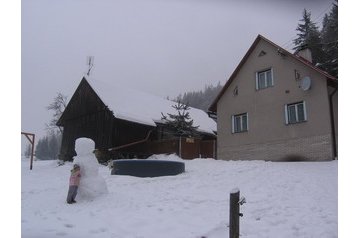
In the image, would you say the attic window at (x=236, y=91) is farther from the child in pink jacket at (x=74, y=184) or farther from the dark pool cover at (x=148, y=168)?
the child in pink jacket at (x=74, y=184)

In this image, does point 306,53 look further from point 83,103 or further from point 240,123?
point 83,103

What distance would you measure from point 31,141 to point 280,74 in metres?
13.5

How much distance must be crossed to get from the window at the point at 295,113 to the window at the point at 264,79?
5.35 feet

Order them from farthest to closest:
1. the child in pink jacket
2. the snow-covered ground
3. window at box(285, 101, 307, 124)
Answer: window at box(285, 101, 307, 124) → the child in pink jacket → the snow-covered ground

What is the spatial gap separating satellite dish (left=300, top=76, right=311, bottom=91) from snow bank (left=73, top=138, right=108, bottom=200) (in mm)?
10005

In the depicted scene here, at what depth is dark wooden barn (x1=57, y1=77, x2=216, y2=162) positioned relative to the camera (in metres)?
21.2

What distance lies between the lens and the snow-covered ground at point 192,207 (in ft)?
20.9

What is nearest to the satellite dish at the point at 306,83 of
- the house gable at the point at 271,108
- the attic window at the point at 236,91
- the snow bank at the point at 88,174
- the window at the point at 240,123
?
the house gable at the point at 271,108

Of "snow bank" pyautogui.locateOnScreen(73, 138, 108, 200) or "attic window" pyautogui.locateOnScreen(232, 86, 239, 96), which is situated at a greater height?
"attic window" pyautogui.locateOnScreen(232, 86, 239, 96)

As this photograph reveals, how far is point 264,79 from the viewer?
58.7 feet

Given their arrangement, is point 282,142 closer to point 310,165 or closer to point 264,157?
→ point 264,157

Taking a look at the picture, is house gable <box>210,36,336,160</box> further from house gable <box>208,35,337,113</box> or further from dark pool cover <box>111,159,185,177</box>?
dark pool cover <box>111,159,185,177</box>

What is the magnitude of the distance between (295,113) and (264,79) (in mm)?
2623

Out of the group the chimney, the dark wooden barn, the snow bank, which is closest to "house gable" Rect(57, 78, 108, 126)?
the dark wooden barn
